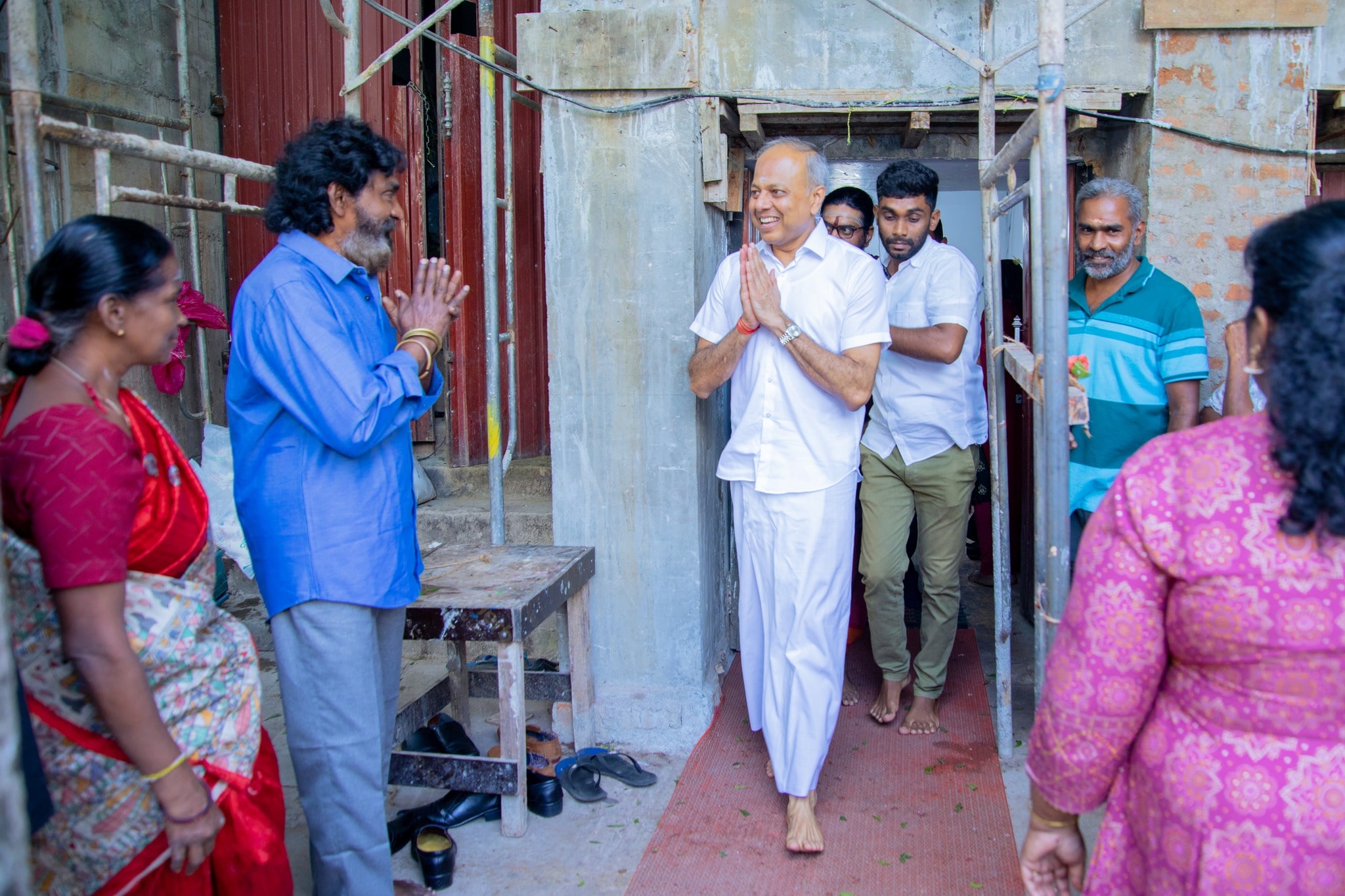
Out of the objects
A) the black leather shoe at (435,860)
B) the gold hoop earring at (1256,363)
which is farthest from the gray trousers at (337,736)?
the gold hoop earring at (1256,363)

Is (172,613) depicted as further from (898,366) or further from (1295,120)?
(1295,120)

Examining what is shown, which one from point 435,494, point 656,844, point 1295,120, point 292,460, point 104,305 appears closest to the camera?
point 104,305

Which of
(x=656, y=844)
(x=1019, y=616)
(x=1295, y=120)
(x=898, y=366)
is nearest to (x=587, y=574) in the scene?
(x=656, y=844)

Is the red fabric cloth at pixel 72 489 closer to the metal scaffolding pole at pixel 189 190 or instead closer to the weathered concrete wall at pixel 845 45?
the weathered concrete wall at pixel 845 45

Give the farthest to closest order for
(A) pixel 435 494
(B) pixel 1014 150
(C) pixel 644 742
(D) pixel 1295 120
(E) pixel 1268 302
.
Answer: (A) pixel 435 494 → (C) pixel 644 742 → (D) pixel 1295 120 → (B) pixel 1014 150 → (E) pixel 1268 302

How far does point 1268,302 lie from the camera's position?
1.39m

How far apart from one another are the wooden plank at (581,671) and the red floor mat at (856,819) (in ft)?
1.34

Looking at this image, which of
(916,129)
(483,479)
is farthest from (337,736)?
(916,129)

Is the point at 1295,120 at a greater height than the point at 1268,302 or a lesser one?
greater

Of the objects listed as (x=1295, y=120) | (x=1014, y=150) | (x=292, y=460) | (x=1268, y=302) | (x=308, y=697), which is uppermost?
(x=1295, y=120)

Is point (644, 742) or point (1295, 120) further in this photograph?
point (644, 742)

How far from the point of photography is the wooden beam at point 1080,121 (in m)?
3.72

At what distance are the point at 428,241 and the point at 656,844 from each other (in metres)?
3.26

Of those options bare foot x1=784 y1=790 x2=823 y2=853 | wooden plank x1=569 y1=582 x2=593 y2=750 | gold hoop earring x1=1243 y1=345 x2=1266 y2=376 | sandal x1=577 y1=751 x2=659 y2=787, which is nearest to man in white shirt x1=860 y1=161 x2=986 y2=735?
bare foot x1=784 y1=790 x2=823 y2=853
